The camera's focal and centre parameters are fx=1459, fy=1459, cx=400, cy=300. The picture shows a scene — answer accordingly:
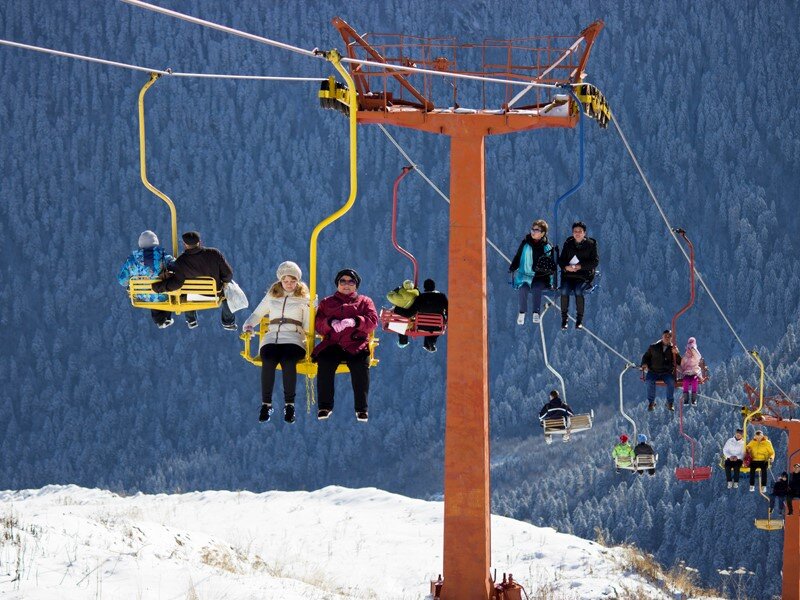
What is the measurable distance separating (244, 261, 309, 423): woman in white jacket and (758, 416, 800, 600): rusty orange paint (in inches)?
731

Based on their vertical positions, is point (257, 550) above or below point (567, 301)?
below

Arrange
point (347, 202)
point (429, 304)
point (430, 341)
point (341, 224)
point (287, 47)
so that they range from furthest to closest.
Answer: point (341, 224), point (430, 341), point (429, 304), point (287, 47), point (347, 202)

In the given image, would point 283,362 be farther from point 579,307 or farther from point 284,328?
point 579,307

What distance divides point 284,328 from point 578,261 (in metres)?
5.49

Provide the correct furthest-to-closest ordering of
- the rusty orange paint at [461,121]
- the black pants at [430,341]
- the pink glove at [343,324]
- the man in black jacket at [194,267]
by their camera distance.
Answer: the black pants at [430,341] < the man in black jacket at [194,267] < the rusty orange paint at [461,121] < the pink glove at [343,324]

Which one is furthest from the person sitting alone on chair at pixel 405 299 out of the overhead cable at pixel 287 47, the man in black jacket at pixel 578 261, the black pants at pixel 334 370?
the overhead cable at pixel 287 47

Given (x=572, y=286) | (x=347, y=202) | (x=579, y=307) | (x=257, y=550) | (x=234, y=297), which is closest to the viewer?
(x=347, y=202)

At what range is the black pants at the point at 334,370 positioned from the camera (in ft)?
46.4

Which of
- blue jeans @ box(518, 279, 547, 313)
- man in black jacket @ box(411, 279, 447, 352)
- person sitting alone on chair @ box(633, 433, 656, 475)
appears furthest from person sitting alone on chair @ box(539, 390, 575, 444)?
person sitting alone on chair @ box(633, 433, 656, 475)

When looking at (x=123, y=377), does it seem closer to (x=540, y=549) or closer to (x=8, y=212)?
(x=8, y=212)

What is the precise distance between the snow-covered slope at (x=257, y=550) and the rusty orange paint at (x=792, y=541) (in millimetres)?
4975

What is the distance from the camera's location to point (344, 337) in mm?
14086

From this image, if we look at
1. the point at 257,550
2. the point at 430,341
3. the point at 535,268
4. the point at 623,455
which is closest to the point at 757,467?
the point at 623,455

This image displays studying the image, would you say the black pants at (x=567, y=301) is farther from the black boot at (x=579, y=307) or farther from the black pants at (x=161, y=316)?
the black pants at (x=161, y=316)
